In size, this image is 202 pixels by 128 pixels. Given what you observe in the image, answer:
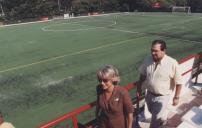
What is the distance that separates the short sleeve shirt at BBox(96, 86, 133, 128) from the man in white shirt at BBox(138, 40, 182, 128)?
147 centimetres

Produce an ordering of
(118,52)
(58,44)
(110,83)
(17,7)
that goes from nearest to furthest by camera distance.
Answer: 1. (110,83)
2. (118,52)
3. (58,44)
4. (17,7)

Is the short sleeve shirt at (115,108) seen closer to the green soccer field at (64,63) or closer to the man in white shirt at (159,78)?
the man in white shirt at (159,78)

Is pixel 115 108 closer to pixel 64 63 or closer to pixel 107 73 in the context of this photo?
pixel 107 73

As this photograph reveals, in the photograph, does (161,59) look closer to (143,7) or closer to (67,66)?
(67,66)

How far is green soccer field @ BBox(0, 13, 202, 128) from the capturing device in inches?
434

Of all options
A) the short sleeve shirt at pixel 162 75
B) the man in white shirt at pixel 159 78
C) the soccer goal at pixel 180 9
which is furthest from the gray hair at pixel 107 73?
the soccer goal at pixel 180 9

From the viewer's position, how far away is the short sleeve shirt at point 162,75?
5.58m

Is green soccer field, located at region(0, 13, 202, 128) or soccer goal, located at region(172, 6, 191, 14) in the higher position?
soccer goal, located at region(172, 6, 191, 14)

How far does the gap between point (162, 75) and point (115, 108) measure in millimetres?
1694

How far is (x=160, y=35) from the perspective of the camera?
24.8 m

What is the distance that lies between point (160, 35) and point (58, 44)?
382 inches

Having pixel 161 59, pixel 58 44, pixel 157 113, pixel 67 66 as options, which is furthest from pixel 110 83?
pixel 58 44

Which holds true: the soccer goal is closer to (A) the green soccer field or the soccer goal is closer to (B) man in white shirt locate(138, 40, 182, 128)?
(A) the green soccer field

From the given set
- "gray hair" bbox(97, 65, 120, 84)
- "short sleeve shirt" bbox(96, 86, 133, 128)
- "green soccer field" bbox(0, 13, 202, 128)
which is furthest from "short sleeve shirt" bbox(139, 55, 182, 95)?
"green soccer field" bbox(0, 13, 202, 128)
